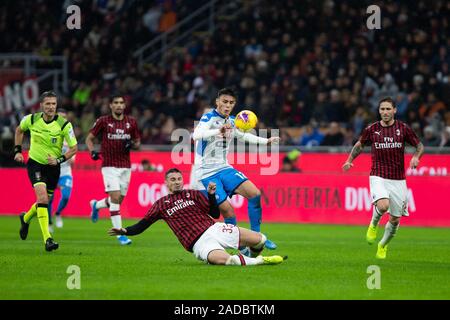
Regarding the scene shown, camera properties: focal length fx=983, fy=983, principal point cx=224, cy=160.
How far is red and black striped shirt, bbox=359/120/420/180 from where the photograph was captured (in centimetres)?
1488

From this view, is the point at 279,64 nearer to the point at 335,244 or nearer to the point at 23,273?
the point at 335,244

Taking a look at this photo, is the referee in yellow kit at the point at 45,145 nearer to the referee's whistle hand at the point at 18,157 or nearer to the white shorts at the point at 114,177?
the referee's whistle hand at the point at 18,157

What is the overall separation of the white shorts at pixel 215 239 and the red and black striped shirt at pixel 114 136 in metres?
5.39

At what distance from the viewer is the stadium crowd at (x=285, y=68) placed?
26438 mm

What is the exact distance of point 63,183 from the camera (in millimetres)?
22000

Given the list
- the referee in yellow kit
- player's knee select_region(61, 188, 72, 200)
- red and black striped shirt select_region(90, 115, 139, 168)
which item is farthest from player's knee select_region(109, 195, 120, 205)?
player's knee select_region(61, 188, 72, 200)

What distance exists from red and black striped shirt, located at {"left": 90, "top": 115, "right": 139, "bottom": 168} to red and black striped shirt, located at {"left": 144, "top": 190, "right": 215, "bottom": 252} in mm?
4916

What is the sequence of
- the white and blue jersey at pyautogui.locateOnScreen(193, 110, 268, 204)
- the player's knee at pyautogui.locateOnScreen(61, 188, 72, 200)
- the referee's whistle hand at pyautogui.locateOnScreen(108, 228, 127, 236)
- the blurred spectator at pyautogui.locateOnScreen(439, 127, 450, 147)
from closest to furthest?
the referee's whistle hand at pyautogui.locateOnScreen(108, 228, 127, 236), the white and blue jersey at pyautogui.locateOnScreen(193, 110, 268, 204), the player's knee at pyautogui.locateOnScreen(61, 188, 72, 200), the blurred spectator at pyautogui.locateOnScreen(439, 127, 450, 147)

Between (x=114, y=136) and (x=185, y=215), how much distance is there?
5202mm

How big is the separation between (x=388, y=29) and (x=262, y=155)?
5891 millimetres

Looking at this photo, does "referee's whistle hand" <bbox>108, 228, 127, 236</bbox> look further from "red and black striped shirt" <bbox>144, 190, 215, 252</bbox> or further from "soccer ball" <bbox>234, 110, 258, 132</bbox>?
"soccer ball" <bbox>234, 110, 258, 132</bbox>

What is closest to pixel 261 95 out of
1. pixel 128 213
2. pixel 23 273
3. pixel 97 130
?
pixel 128 213

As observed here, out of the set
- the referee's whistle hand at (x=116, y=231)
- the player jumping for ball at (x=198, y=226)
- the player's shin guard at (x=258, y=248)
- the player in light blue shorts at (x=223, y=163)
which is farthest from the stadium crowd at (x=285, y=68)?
the referee's whistle hand at (x=116, y=231)

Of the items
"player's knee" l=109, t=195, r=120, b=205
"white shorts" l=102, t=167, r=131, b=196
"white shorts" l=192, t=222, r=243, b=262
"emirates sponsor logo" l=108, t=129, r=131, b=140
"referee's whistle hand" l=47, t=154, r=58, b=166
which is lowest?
"white shorts" l=192, t=222, r=243, b=262
